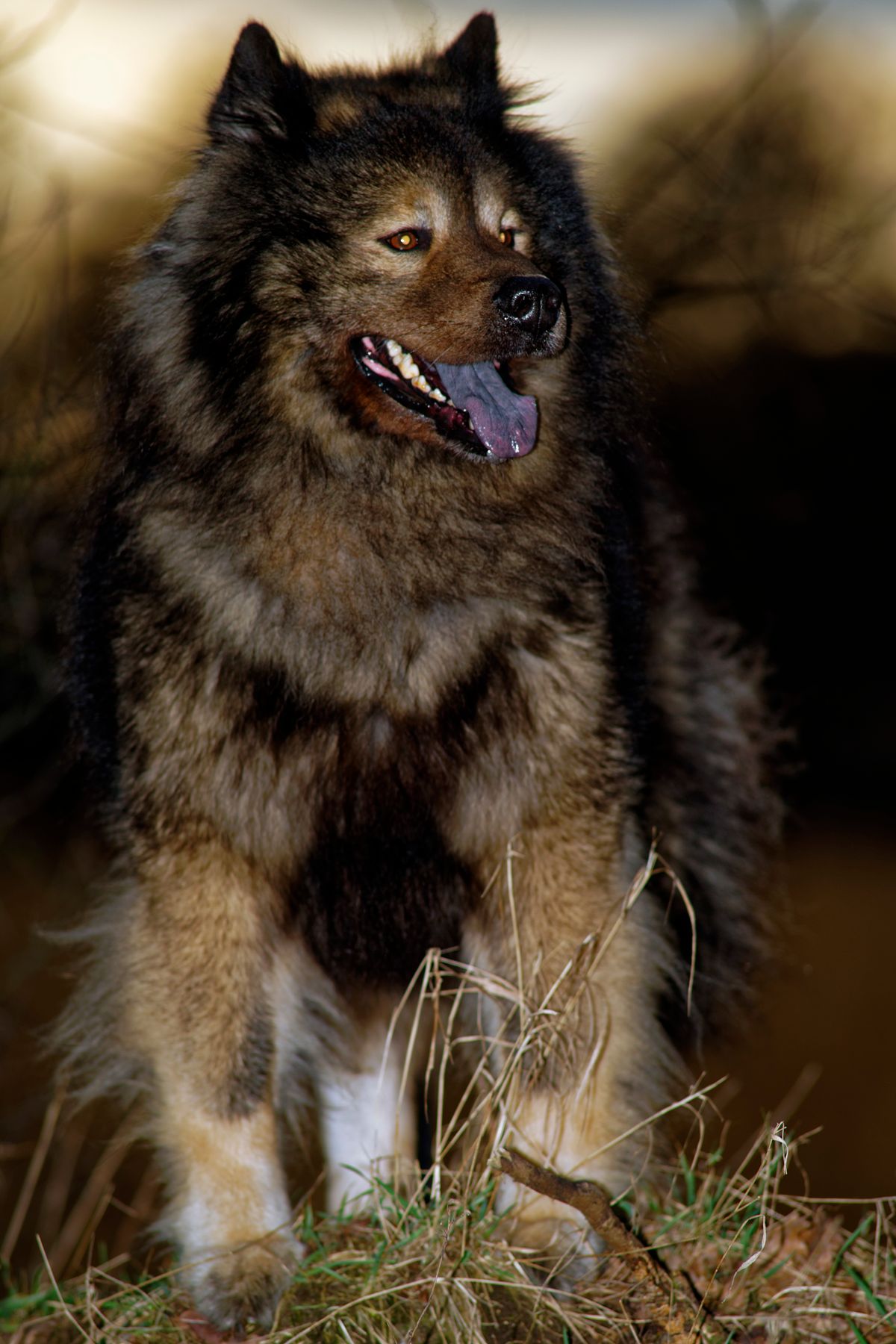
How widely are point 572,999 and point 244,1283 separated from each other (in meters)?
0.78

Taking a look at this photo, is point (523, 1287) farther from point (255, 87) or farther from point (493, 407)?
point (255, 87)

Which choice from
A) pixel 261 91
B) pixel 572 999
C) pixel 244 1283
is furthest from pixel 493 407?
pixel 244 1283

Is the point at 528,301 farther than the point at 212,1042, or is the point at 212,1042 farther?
the point at 212,1042

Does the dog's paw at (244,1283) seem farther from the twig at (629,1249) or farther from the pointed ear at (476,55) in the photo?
the pointed ear at (476,55)

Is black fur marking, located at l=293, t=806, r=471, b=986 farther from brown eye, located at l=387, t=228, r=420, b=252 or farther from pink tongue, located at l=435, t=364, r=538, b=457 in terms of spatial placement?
brown eye, located at l=387, t=228, r=420, b=252

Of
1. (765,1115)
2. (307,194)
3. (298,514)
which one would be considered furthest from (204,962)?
(307,194)

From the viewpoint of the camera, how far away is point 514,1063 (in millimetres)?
2273

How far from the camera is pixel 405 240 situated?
7.69ft

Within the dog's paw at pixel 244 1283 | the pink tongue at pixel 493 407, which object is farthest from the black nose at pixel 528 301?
the dog's paw at pixel 244 1283

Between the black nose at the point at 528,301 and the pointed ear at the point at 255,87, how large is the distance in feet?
1.77

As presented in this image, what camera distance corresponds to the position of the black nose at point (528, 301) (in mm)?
2219

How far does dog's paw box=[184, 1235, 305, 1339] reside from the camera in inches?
94.2

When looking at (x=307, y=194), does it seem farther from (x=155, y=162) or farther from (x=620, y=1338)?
(x=620, y=1338)

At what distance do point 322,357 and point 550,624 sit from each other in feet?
2.07
